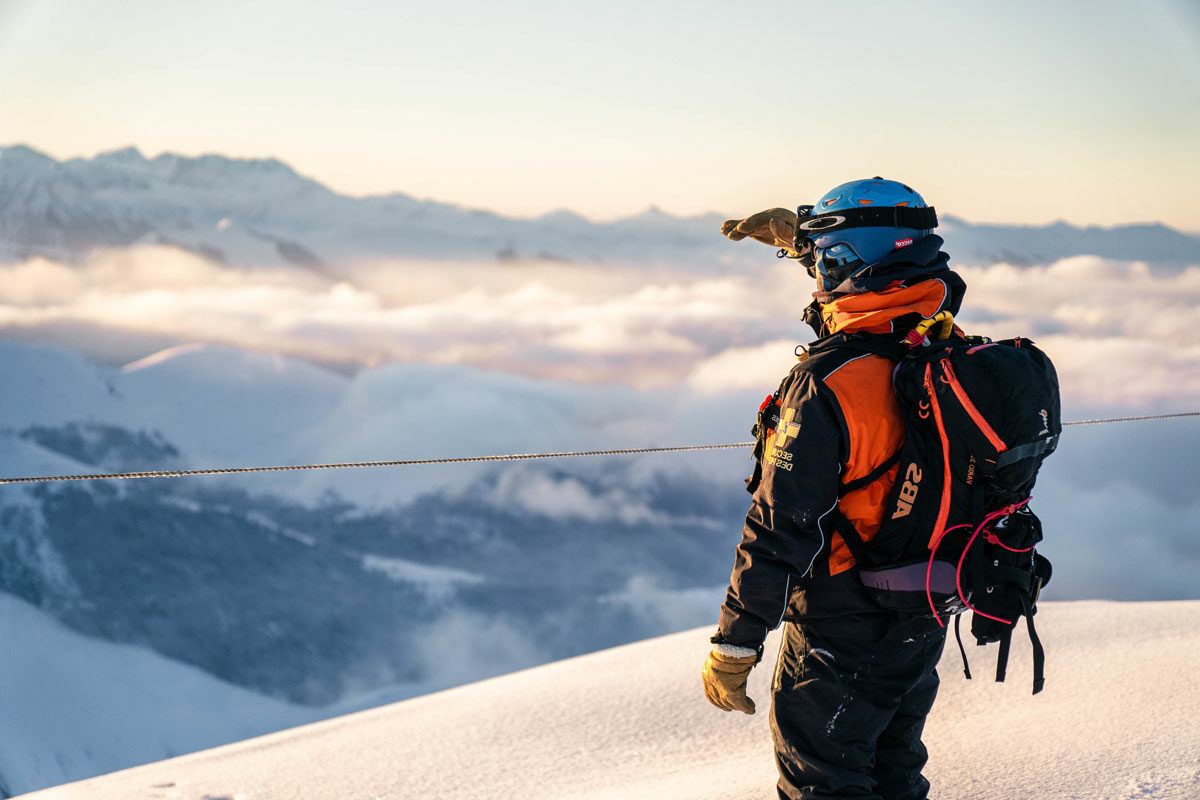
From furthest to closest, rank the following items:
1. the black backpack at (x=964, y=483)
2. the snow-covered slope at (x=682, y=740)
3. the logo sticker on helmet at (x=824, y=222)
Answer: the snow-covered slope at (x=682, y=740), the logo sticker on helmet at (x=824, y=222), the black backpack at (x=964, y=483)

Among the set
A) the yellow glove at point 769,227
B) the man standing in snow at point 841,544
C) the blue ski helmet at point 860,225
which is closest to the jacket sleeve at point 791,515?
the man standing in snow at point 841,544

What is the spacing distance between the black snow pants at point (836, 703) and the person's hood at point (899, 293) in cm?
83

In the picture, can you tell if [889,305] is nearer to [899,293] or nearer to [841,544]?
[899,293]

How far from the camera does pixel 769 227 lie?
3.00m

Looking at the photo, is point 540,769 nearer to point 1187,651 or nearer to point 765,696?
point 765,696

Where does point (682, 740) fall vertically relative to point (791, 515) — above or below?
below

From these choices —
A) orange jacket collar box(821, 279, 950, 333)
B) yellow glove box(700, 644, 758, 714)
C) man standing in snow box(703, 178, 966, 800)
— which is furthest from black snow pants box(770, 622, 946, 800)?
orange jacket collar box(821, 279, 950, 333)

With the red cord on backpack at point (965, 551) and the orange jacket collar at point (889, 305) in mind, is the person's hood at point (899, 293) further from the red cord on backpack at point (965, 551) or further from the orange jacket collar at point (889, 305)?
the red cord on backpack at point (965, 551)

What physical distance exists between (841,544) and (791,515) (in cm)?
24

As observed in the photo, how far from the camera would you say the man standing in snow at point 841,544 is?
218cm

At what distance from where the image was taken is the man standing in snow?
7.16ft

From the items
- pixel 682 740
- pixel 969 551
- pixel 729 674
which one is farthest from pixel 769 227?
pixel 682 740

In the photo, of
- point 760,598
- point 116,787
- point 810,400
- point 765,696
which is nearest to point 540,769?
point 765,696

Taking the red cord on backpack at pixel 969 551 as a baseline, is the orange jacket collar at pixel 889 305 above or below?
above
